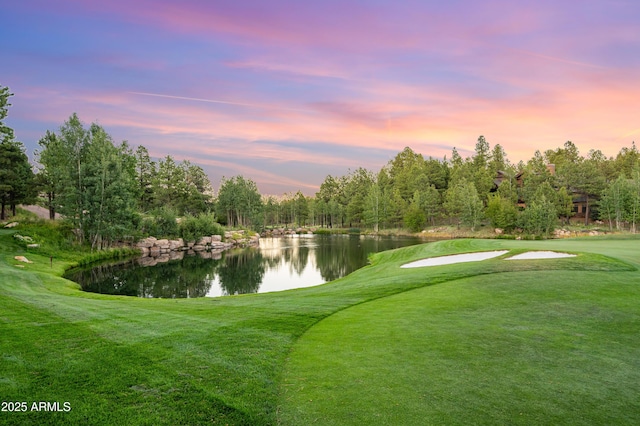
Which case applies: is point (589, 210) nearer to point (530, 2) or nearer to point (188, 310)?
point (530, 2)

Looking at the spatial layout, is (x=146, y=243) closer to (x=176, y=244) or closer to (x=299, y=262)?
(x=176, y=244)

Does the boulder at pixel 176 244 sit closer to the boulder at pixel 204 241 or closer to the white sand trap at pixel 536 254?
the boulder at pixel 204 241

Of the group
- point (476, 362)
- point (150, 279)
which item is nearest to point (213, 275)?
point (150, 279)

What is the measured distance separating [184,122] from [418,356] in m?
38.7

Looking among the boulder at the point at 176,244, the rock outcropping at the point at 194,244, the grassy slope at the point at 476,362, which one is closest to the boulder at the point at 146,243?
the rock outcropping at the point at 194,244

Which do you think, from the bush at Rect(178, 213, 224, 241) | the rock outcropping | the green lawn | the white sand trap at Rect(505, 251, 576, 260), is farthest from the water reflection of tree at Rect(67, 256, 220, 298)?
the white sand trap at Rect(505, 251, 576, 260)

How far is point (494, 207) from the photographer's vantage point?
6247 centimetres

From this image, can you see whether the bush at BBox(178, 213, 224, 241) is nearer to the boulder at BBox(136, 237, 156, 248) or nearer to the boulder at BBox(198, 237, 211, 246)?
the boulder at BBox(198, 237, 211, 246)

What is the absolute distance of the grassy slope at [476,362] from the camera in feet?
13.1

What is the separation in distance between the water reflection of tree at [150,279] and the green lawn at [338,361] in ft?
41.3

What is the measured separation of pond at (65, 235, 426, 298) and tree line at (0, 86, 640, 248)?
9.12m

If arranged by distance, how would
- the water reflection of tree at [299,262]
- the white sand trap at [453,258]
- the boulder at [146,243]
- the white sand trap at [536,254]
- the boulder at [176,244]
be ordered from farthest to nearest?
1. the boulder at [176,244]
2. the boulder at [146,243]
3. the water reflection of tree at [299,262]
4. the white sand trap at [453,258]
5. the white sand trap at [536,254]

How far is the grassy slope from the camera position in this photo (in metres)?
4.00

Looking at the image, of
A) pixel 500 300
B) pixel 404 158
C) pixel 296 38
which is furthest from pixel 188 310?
pixel 404 158
